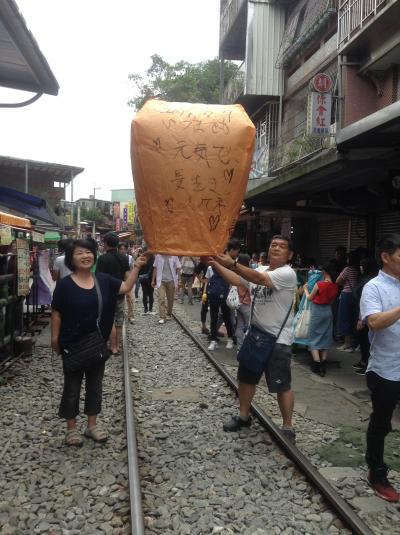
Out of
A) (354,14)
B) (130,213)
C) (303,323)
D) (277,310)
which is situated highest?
(354,14)

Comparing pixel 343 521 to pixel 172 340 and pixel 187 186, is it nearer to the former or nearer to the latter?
pixel 187 186

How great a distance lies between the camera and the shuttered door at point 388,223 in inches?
379

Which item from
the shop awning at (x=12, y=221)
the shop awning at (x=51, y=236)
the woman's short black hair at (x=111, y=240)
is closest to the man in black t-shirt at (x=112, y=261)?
the woman's short black hair at (x=111, y=240)

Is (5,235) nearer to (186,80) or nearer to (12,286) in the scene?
(12,286)

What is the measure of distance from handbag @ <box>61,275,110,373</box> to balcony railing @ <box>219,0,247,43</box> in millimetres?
16005

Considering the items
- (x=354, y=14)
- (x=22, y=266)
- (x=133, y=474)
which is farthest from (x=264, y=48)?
(x=133, y=474)

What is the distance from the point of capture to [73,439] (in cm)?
430

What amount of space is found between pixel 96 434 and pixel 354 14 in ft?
36.3

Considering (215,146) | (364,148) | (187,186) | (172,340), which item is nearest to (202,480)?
(187,186)

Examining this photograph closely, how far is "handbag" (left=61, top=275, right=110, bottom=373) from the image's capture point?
415cm

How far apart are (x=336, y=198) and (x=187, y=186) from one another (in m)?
6.63

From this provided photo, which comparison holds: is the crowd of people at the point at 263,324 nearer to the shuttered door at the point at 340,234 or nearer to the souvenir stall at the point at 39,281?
the shuttered door at the point at 340,234

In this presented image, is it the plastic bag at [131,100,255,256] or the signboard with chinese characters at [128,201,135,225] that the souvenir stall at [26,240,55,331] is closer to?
the plastic bag at [131,100,255,256]

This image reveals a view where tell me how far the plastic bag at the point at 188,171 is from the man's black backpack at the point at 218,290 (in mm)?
4744
